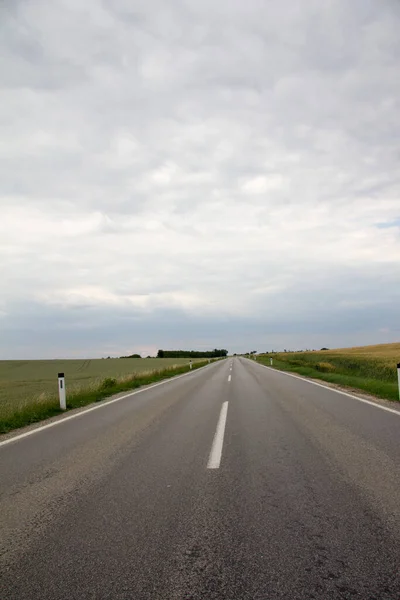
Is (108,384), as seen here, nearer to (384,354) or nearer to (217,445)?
(217,445)

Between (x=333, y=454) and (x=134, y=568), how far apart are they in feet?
12.8

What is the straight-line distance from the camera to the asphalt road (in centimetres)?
281

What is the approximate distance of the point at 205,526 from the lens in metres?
3.68

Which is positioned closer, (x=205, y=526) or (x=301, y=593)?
(x=301, y=593)

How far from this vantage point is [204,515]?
3.93 metres

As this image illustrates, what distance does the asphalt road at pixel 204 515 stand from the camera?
9.21 feet

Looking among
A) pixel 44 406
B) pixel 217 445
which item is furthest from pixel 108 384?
pixel 217 445

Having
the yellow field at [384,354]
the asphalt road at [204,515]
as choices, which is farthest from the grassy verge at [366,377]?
the asphalt road at [204,515]

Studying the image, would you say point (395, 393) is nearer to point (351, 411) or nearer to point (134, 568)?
point (351, 411)

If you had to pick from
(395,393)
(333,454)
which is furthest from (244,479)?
(395,393)

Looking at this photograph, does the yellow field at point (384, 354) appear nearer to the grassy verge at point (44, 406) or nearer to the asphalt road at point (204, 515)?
the grassy verge at point (44, 406)

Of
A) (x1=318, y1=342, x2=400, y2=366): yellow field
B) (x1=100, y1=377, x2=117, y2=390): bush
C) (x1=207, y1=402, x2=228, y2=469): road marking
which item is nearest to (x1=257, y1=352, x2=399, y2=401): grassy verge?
(x1=318, y1=342, x2=400, y2=366): yellow field

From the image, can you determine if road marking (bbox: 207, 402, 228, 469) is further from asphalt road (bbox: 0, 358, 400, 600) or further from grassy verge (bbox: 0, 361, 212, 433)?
grassy verge (bbox: 0, 361, 212, 433)

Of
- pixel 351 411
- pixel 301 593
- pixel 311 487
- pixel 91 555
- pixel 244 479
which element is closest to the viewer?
pixel 301 593
